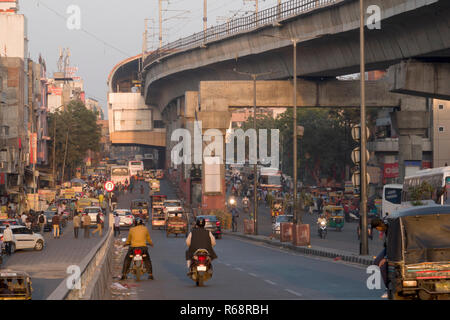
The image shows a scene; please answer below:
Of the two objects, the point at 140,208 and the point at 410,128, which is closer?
the point at 410,128

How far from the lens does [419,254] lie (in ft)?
46.5

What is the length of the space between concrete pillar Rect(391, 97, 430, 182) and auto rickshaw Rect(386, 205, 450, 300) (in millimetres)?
39751

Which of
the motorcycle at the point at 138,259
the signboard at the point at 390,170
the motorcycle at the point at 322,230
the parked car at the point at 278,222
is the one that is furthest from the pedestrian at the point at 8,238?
the signboard at the point at 390,170

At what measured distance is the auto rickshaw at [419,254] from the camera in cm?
1397

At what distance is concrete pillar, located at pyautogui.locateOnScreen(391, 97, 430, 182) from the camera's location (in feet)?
178

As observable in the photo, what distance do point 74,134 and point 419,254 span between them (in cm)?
11589

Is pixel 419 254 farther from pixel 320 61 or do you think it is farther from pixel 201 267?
pixel 320 61

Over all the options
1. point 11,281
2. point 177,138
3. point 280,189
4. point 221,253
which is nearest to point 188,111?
point 221,253

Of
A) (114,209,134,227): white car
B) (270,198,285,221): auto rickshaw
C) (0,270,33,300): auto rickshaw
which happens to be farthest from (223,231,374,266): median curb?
(270,198,285,221): auto rickshaw

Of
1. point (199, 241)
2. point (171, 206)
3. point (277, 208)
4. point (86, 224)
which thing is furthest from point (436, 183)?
point (277, 208)

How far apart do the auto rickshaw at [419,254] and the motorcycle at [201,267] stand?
5.59m

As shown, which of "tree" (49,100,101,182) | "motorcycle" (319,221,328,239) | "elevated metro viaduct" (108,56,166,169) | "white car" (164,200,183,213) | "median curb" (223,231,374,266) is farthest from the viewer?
"elevated metro viaduct" (108,56,166,169)

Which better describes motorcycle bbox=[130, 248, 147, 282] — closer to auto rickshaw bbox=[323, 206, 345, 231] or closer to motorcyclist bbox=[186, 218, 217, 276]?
motorcyclist bbox=[186, 218, 217, 276]

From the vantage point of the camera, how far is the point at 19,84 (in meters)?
87.3
